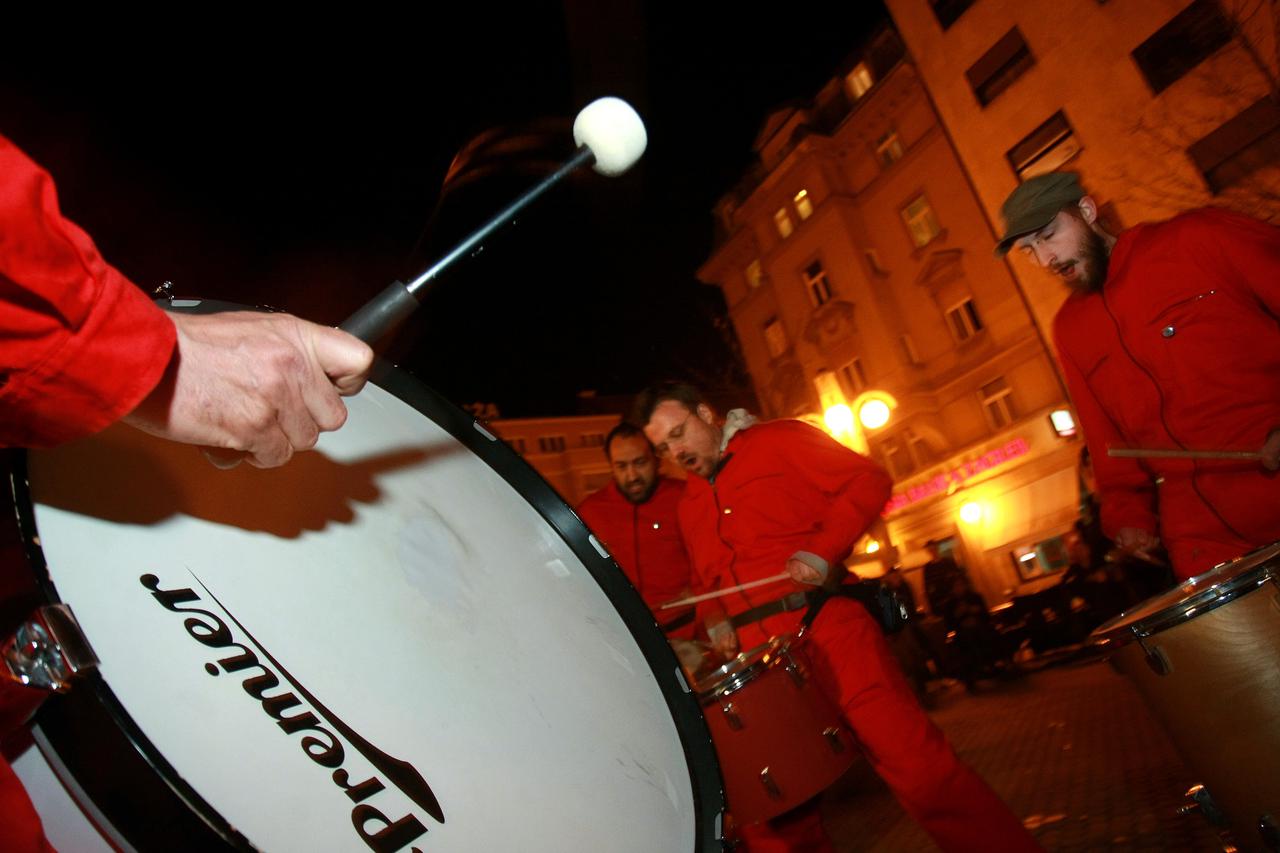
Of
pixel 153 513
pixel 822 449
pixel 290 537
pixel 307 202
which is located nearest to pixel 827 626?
pixel 822 449

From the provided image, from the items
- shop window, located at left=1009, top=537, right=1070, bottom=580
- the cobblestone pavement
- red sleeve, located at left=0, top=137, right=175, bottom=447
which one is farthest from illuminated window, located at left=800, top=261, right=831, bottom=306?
red sleeve, located at left=0, top=137, right=175, bottom=447

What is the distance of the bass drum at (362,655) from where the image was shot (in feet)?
2.06

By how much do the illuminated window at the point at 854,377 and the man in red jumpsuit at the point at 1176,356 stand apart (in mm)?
18686

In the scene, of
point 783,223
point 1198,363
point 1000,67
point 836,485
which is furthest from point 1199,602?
point 783,223

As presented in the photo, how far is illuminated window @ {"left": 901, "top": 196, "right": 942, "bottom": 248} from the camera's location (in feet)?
64.3

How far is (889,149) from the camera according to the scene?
21.0m

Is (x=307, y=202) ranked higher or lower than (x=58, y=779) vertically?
higher

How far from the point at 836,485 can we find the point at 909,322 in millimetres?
19149

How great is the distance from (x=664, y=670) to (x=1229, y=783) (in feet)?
4.98

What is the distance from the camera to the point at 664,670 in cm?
123

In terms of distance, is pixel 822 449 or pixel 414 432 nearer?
pixel 414 432

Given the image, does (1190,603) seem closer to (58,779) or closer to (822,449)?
(822,449)

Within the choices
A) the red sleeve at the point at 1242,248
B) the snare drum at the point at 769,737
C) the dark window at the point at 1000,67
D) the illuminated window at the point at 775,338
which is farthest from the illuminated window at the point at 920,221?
the snare drum at the point at 769,737

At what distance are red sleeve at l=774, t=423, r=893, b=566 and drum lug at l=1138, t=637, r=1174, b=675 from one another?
0.98 metres
